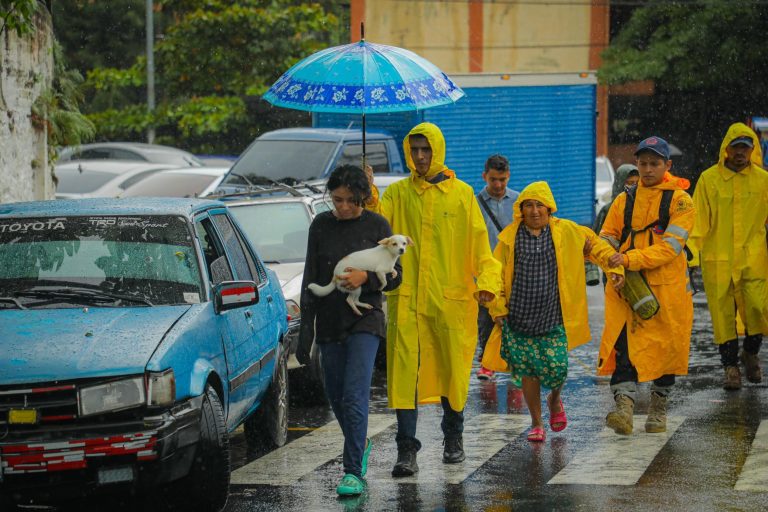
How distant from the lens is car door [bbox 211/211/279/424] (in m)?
7.45

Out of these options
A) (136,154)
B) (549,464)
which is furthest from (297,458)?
(136,154)

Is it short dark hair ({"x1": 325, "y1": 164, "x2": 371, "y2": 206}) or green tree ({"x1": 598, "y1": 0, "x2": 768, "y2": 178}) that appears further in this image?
green tree ({"x1": 598, "y1": 0, "x2": 768, "y2": 178})

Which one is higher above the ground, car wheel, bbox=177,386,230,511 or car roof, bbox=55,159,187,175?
car roof, bbox=55,159,187,175

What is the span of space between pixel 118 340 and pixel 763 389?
5.79 metres

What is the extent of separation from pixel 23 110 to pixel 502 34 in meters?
28.3

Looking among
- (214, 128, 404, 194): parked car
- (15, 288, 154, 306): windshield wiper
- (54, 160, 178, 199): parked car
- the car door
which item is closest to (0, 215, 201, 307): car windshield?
(15, 288, 154, 306): windshield wiper

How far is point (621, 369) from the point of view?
8844mm

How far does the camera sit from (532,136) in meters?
20.5

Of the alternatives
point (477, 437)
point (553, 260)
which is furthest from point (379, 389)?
point (553, 260)

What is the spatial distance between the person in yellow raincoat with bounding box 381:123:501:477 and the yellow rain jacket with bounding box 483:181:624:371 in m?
0.73

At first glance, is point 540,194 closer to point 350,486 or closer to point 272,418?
point 272,418

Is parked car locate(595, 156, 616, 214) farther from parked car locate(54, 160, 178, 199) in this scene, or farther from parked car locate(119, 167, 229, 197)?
parked car locate(119, 167, 229, 197)

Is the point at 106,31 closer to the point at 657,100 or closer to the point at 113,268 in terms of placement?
the point at 657,100

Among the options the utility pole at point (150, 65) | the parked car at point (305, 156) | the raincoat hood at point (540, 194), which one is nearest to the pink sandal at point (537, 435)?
the raincoat hood at point (540, 194)
